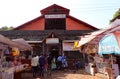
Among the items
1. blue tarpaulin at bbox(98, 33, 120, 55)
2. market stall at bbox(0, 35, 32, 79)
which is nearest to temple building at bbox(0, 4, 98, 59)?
market stall at bbox(0, 35, 32, 79)

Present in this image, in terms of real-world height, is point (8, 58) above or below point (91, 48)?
below

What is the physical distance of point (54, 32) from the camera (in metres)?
23.9

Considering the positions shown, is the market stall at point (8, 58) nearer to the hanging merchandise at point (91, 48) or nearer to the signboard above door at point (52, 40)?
the hanging merchandise at point (91, 48)

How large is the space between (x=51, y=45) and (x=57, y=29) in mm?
4248

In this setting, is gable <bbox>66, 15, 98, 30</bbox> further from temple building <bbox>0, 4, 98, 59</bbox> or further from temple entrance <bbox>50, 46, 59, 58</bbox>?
temple entrance <bbox>50, 46, 59, 58</bbox>

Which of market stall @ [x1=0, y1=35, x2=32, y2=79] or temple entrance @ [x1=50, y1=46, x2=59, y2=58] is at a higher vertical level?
temple entrance @ [x1=50, y1=46, x2=59, y2=58]

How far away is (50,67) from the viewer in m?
21.0

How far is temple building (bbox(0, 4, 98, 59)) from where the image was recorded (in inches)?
911

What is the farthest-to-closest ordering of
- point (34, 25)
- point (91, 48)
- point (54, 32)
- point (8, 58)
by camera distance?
point (34, 25)
point (54, 32)
point (91, 48)
point (8, 58)

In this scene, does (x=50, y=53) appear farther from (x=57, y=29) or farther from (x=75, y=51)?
(x=57, y=29)

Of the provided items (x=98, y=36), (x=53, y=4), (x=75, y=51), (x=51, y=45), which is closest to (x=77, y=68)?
(x=75, y=51)

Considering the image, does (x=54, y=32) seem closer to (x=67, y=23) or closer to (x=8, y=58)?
(x=67, y=23)

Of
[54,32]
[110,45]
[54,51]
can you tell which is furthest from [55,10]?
[110,45]

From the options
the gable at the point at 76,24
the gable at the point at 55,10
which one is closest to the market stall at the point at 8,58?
the gable at the point at 55,10
